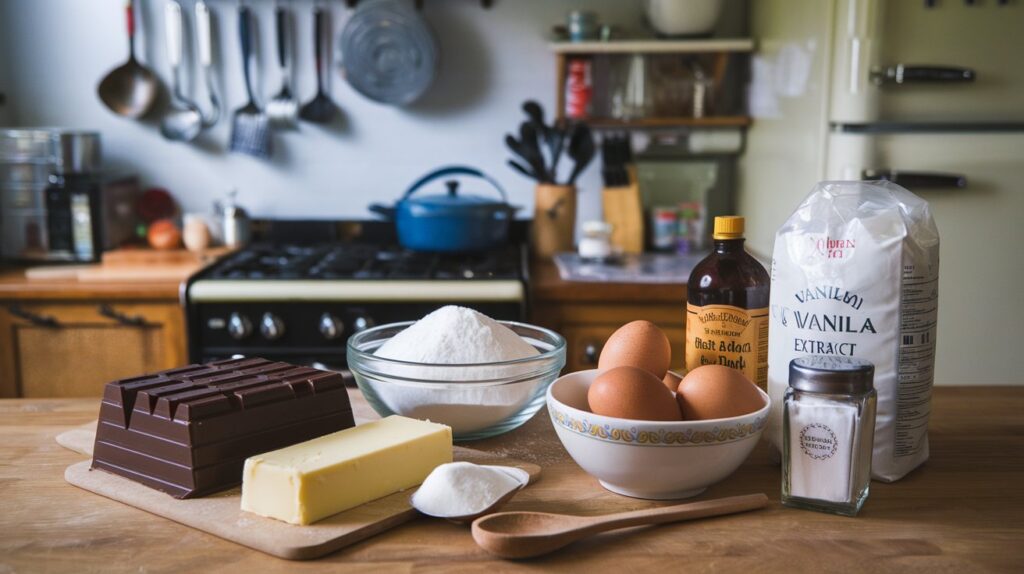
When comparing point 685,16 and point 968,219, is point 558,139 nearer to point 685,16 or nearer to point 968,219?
point 685,16

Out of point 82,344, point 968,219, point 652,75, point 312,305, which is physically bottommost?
point 82,344

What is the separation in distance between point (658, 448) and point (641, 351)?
173mm

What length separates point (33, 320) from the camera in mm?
2434

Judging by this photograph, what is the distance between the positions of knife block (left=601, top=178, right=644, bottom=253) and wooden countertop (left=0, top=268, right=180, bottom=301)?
4.10 ft

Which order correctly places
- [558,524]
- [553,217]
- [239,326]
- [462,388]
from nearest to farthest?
1. [558,524]
2. [462,388]
3. [239,326]
4. [553,217]

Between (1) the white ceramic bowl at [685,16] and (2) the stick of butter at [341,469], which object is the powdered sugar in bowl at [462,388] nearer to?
(2) the stick of butter at [341,469]

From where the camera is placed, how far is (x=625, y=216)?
2.87 meters

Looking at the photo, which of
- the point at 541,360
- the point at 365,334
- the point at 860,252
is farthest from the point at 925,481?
the point at 365,334

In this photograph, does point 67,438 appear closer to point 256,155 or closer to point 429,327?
point 429,327

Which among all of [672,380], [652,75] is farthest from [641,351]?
[652,75]

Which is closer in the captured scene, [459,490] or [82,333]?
[459,490]

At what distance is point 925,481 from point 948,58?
1.46m

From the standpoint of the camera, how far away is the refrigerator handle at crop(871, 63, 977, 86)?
2.16 meters

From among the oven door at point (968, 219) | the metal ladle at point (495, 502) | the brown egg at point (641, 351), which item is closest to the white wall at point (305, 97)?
the oven door at point (968, 219)
